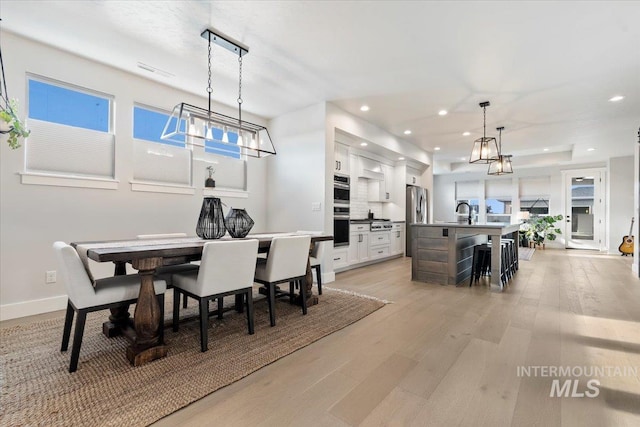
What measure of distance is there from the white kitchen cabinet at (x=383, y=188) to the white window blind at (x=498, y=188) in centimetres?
513

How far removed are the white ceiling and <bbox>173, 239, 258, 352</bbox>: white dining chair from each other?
2017 millimetres

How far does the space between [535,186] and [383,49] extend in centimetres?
888

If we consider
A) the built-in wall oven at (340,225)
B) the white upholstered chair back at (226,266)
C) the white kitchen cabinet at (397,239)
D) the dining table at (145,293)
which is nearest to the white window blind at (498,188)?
the white kitchen cabinet at (397,239)

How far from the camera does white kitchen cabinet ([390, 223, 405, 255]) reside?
668 centimetres

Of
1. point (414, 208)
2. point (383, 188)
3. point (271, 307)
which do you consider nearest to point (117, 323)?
point (271, 307)

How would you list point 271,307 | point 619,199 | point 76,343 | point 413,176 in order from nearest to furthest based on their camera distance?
1. point 76,343
2. point 271,307
3. point 413,176
4. point 619,199

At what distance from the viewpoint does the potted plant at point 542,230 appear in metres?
8.73

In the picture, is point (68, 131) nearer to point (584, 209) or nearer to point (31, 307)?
point (31, 307)

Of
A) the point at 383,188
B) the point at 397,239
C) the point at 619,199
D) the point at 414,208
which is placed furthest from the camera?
the point at 619,199

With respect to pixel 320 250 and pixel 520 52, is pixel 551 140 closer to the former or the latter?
pixel 520 52

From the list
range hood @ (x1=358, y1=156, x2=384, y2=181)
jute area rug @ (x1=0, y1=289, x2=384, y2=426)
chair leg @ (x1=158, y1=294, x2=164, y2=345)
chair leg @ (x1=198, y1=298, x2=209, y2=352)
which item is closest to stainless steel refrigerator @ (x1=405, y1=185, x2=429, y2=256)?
range hood @ (x1=358, y1=156, x2=384, y2=181)

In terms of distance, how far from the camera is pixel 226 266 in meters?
2.29

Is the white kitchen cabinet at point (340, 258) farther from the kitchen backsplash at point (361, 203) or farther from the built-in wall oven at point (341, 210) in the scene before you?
the kitchen backsplash at point (361, 203)

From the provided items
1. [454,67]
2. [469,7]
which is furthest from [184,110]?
[454,67]
